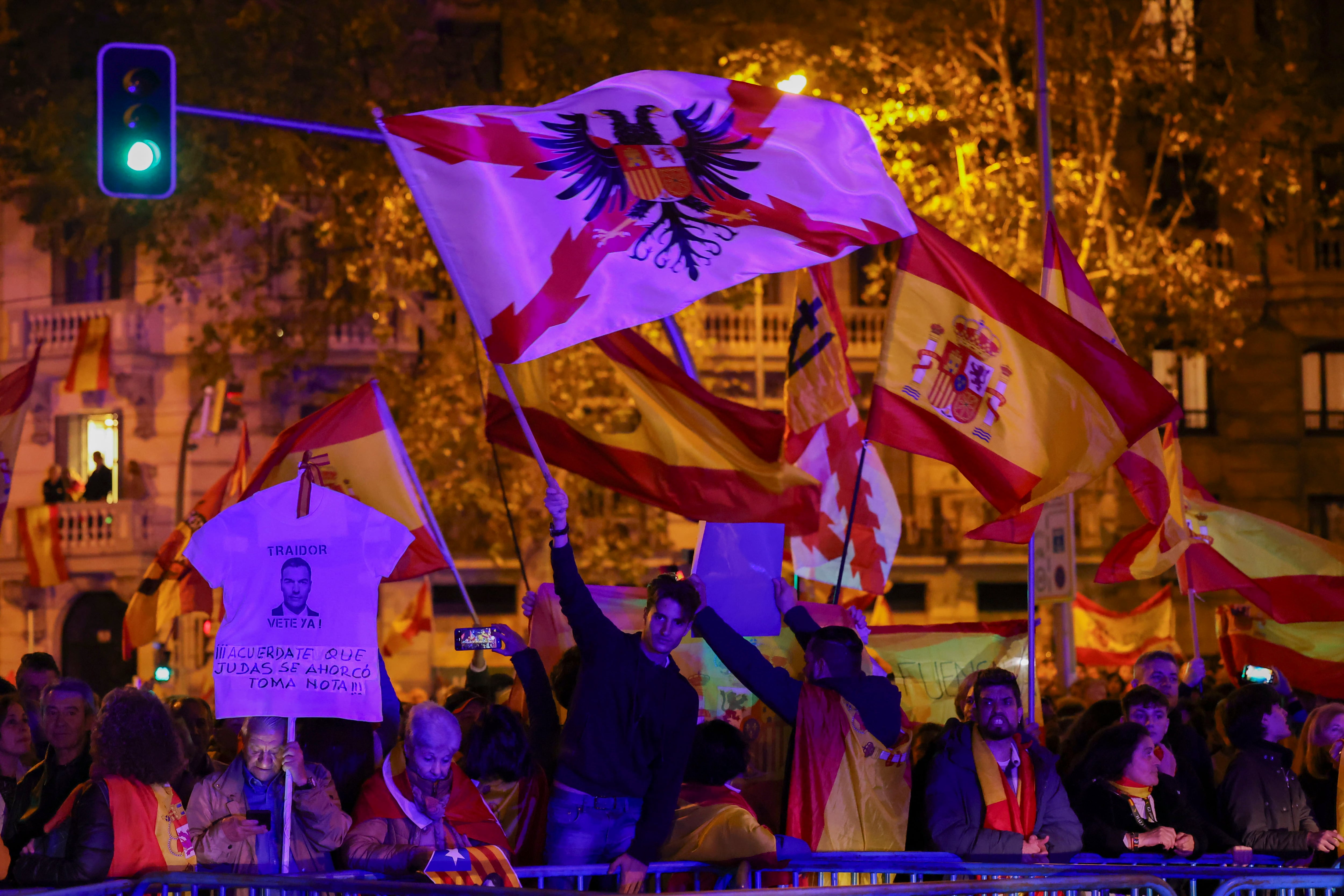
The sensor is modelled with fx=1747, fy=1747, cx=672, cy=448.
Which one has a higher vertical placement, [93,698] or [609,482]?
[609,482]

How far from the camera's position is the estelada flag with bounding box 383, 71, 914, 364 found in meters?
7.18

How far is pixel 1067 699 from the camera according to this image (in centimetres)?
1118

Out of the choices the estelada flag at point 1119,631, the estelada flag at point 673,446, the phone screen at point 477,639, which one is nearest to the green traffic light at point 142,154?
the estelada flag at point 673,446

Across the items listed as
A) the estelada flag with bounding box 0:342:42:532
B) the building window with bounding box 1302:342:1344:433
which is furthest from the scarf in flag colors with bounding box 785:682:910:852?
the building window with bounding box 1302:342:1344:433

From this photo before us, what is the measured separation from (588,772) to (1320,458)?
30.3 m

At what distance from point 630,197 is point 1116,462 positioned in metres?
2.89

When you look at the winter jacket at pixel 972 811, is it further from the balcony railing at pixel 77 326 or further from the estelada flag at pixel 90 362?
the balcony railing at pixel 77 326

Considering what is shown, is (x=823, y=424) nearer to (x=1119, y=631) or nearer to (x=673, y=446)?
(x=673, y=446)

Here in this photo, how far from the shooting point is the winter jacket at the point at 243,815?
5.80 metres

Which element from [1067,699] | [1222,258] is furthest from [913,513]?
[1067,699]

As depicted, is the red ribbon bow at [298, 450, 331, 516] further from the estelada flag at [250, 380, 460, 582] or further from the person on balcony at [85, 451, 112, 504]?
the person on balcony at [85, 451, 112, 504]

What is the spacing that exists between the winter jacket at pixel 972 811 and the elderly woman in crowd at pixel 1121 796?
210 millimetres

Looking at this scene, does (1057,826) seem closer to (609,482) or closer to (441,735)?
(441,735)

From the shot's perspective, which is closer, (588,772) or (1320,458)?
(588,772)
